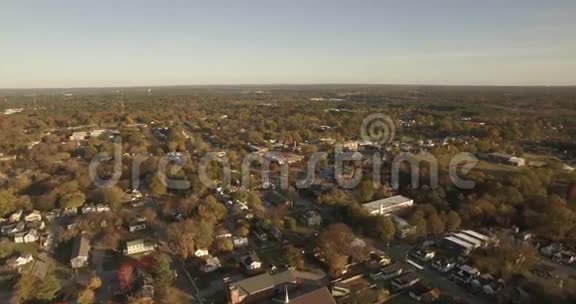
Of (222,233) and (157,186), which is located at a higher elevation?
(157,186)

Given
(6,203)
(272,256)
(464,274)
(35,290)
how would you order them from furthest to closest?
(6,203) < (272,256) < (464,274) < (35,290)

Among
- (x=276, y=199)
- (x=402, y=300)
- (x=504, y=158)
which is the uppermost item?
(x=504, y=158)

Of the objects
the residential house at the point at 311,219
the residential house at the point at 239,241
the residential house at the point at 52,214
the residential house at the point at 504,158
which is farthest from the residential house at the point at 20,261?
the residential house at the point at 504,158

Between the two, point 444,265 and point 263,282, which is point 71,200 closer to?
point 263,282

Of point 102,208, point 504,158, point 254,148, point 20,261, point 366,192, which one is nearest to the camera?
point 20,261

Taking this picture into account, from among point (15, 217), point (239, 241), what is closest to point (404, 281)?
point (239, 241)

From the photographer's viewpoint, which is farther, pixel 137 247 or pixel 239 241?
pixel 239 241
